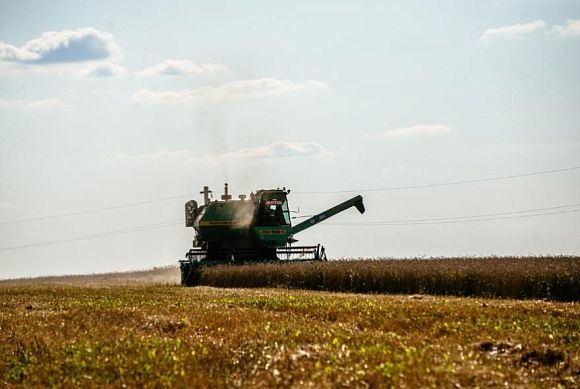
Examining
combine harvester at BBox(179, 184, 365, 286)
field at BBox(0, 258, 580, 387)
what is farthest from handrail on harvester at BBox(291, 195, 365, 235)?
field at BBox(0, 258, 580, 387)

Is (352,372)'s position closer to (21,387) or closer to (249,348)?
(249,348)

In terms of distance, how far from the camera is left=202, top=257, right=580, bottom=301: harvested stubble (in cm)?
3459

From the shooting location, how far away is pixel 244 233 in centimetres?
5162

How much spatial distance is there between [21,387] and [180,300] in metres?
15.2

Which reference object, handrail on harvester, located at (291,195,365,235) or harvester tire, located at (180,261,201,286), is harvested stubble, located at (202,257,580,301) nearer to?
harvester tire, located at (180,261,201,286)

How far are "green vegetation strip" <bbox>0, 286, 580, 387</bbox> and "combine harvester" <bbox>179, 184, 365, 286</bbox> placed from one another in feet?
71.9

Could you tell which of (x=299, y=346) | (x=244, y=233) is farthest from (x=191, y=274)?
(x=299, y=346)

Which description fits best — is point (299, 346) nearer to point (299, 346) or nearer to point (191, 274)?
point (299, 346)

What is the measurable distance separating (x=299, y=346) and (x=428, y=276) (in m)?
19.3

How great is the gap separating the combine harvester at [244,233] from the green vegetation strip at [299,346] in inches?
863

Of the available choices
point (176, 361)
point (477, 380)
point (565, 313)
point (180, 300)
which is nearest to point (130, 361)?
point (176, 361)

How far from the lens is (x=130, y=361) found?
18969 millimetres

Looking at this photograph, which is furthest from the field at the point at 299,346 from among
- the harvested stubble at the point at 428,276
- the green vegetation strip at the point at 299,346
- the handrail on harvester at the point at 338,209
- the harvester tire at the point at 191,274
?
the handrail on harvester at the point at 338,209

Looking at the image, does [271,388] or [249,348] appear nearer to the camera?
[271,388]
